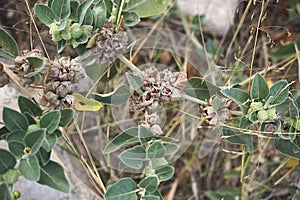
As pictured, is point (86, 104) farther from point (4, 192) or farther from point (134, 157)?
point (4, 192)

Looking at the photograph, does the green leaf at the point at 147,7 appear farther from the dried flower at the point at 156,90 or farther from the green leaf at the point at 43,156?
the green leaf at the point at 43,156

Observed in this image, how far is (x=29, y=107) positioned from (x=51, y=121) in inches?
2.6

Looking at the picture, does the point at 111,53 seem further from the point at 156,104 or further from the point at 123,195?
the point at 123,195

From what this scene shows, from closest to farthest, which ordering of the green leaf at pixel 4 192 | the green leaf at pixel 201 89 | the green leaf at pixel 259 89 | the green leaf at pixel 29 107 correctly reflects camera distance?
1. the green leaf at pixel 4 192
2. the green leaf at pixel 29 107
3. the green leaf at pixel 259 89
4. the green leaf at pixel 201 89

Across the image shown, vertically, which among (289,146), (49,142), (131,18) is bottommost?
(289,146)

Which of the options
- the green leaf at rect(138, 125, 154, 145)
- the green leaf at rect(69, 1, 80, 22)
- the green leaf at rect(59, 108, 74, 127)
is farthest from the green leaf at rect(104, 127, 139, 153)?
the green leaf at rect(69, 1, 80, 22)

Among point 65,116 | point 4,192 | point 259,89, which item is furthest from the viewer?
point 259,89

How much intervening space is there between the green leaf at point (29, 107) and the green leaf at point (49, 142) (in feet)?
0.22

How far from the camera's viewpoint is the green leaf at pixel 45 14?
0.93 metres

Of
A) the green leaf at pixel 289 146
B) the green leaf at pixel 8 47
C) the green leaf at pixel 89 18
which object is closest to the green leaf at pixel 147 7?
the green leaf at pixel 89 18

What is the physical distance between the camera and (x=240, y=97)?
98 cm

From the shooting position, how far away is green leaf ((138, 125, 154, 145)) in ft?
3.07

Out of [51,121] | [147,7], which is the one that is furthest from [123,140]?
[147,7]

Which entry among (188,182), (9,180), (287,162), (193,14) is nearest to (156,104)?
(9,180)
